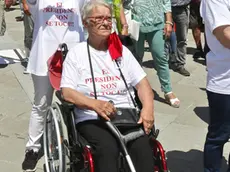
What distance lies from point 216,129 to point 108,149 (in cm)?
82

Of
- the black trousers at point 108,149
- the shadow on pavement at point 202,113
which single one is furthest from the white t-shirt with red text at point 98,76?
the shadow on pavement at point 202,113

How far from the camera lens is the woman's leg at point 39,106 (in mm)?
3999

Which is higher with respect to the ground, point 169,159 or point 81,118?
point 81,118

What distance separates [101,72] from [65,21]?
2.04 ft

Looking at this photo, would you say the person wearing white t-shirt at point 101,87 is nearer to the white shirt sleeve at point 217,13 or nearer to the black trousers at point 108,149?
the black trousers at point 108,149

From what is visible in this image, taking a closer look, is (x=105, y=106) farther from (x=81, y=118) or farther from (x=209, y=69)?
(x=209, y=69)

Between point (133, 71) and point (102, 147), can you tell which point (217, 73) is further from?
point (102, 147)

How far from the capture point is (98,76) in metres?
3.49

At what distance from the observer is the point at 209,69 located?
3406 millimetres

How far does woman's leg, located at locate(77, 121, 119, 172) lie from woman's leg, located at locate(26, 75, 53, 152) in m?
0.79

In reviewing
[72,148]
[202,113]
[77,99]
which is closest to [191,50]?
[202,113]

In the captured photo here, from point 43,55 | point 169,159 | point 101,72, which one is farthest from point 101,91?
point 169,159

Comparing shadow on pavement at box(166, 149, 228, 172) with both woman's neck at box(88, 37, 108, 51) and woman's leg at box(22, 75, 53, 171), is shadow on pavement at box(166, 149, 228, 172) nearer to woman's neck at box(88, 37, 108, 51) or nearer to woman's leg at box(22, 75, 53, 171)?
woman's leg at box(22, 75, 53, 171)

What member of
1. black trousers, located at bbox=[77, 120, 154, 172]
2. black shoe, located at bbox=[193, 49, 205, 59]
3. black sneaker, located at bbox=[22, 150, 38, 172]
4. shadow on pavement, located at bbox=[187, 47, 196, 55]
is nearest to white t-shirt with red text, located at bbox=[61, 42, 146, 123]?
black trousers, located at bbox=[77, 120, 154, 172]
